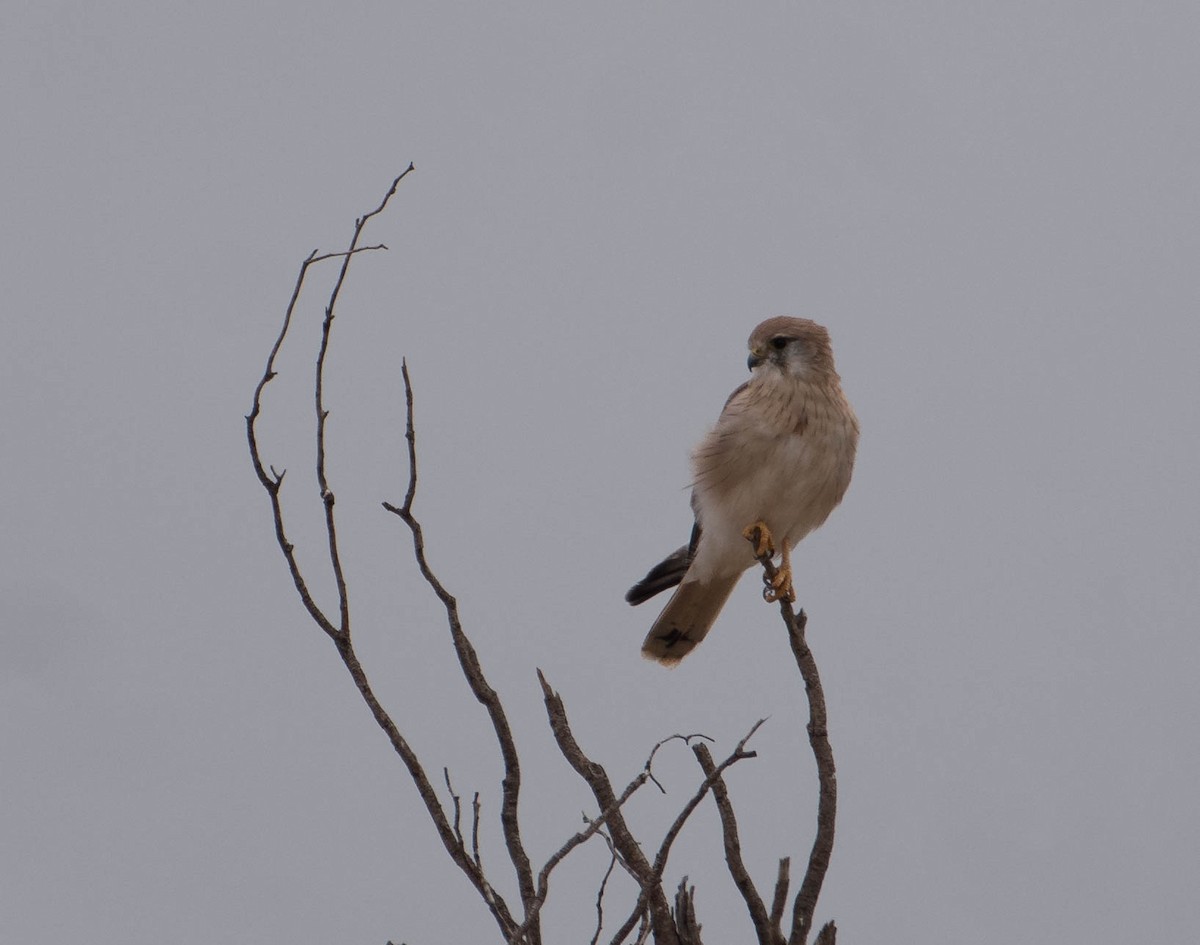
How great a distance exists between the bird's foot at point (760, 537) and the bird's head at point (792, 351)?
351mm

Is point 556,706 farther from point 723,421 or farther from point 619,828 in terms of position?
point 723,421

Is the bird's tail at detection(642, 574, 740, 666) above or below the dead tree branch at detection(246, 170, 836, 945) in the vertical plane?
above

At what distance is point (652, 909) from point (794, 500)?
60.5 inches

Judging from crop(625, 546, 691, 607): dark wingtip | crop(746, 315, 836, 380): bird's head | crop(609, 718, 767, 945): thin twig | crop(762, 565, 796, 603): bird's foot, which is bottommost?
crop(609, 718, 767, 945): thin twig

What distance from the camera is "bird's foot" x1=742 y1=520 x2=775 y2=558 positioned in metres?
Result: 3.14

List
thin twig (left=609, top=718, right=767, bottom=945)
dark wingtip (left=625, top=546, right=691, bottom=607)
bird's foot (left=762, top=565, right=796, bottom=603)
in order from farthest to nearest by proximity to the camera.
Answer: dark wingtip (left=625, top=546, right=691, bottom=607) < bird's foot (left=762, top=565, right=796, bottom=603) < thin twig (left=609, top=718, right=767, bottom=945)

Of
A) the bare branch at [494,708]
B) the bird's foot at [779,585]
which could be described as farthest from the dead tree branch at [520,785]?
the bird's foot at [779,585]

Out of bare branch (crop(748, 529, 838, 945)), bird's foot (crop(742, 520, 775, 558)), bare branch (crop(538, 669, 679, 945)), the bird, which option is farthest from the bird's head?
bare branch (crop(538, 669, 679, 945))

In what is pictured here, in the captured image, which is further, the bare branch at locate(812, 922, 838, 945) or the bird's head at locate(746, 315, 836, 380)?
the bird's head at locate(746, 315, 836, 380)

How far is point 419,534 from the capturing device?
61.0 inches

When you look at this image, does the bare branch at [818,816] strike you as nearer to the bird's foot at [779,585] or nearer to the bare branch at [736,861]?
the bare branch at [736,861]

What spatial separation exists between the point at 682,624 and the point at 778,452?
0.61 metres

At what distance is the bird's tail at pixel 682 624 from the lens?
349cm

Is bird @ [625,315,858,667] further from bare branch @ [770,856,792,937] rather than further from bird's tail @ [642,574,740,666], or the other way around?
bare branch @ [770,856,792,937]
